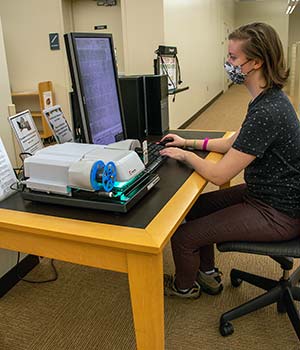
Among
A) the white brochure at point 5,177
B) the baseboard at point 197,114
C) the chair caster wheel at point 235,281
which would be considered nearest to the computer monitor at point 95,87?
the white brochure at point 5,177

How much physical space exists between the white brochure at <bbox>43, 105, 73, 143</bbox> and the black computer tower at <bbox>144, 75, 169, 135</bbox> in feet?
1.65

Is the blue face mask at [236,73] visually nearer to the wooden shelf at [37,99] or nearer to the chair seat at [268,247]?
the chair seat at [268,247]

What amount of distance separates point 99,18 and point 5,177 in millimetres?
4274

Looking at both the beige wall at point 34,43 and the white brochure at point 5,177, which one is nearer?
the white brochure at point 5,177

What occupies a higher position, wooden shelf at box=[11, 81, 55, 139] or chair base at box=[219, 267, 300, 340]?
wooden shelf at box=[11, 81, 55, 139]

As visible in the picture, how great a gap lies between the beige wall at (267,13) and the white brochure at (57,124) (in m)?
11.9

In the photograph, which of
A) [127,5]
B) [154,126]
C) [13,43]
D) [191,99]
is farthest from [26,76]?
[154,126]

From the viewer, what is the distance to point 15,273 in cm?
194

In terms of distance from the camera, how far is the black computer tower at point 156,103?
191 cm

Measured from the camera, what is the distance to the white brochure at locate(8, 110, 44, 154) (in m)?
1.43

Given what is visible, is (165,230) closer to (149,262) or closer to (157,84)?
(149,262)

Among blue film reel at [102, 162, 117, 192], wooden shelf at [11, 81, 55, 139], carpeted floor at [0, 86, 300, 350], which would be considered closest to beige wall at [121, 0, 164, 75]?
wooden shelf at [11, 81, 55, 139]

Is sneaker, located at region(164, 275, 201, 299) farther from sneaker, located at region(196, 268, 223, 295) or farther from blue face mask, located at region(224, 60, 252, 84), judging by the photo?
blue face mask, located at region(224, 60, 252, 84)

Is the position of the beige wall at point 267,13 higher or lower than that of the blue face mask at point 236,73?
higher
